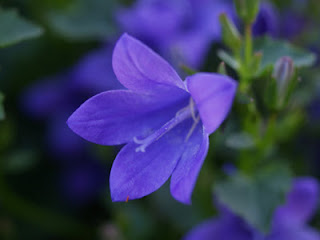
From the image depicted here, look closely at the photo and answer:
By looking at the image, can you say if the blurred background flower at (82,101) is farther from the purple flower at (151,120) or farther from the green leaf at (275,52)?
the purple flower at (151,120)

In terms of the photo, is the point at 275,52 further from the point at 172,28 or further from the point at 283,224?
the point at 172,28

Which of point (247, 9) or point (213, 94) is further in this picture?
point (247, 9)

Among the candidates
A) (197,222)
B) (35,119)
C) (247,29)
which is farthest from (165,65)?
(35,119)

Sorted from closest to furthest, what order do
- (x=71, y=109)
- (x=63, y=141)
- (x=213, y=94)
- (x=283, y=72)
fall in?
(x=213, y=94)
(x=283, y=72)
(x=63, y=141)
(x=71, y=109)

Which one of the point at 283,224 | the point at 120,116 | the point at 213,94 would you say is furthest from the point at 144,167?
the point at 283,224

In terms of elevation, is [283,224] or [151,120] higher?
[151,120]

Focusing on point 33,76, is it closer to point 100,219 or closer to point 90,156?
point 90,156

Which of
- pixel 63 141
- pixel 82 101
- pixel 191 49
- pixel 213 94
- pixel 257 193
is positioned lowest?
pixel 63 141

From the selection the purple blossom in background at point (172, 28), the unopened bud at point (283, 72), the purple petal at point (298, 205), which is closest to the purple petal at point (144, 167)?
the unopened bud at point (283, 72)
